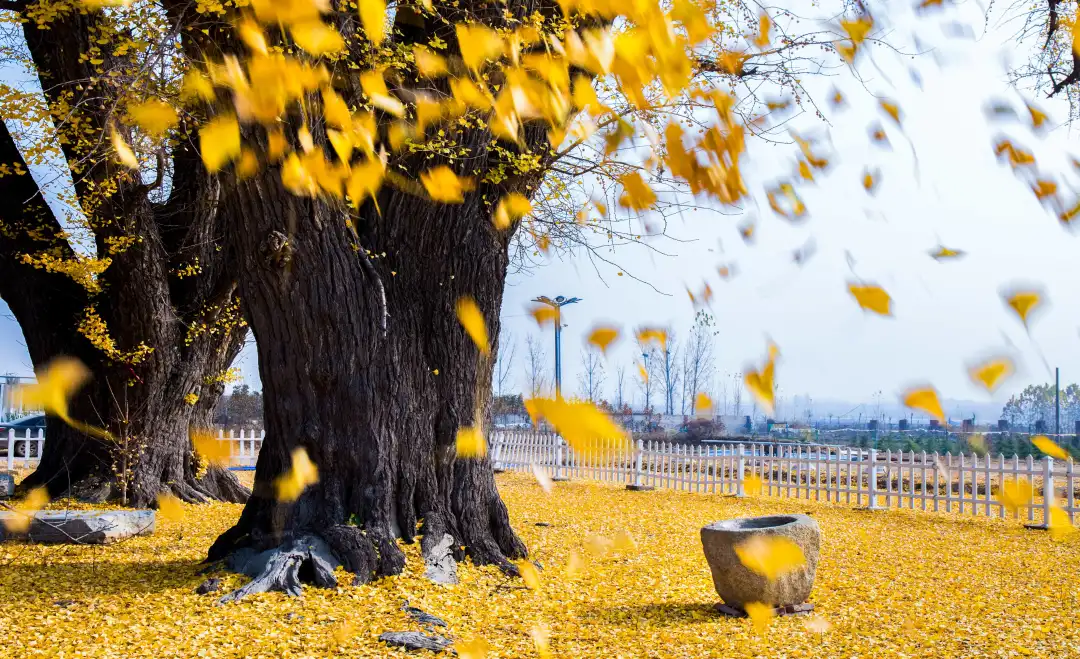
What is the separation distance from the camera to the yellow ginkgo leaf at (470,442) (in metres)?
6.00

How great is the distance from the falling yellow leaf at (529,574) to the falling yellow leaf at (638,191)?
3090 millimetres

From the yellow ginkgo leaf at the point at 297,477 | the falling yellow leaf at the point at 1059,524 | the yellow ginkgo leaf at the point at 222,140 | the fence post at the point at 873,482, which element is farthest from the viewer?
the fence post at the point at 873,482

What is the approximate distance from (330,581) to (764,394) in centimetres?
287

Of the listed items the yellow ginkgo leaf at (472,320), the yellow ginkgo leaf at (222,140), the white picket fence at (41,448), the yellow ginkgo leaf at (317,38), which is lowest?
the white picket fence at (41,448)

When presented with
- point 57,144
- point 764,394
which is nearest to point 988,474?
point 764,394

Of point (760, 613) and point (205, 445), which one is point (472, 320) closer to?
point (760, 613)

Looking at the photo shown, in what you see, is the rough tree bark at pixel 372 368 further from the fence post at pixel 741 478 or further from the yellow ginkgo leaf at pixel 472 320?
the fence post at pixel 741 478

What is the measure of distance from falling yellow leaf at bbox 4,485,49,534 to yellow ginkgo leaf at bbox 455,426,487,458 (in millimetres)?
3617

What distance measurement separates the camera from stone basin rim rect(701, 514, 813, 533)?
512cm

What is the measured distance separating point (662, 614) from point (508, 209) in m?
3.03

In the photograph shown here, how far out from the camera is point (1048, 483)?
9.51 m

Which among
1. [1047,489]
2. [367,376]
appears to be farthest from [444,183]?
[1047,489]

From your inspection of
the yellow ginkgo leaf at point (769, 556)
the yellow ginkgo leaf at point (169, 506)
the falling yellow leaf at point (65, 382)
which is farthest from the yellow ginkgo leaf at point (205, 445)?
the yellow ginkgo leaf at point (769, 556)

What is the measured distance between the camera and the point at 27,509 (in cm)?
847
